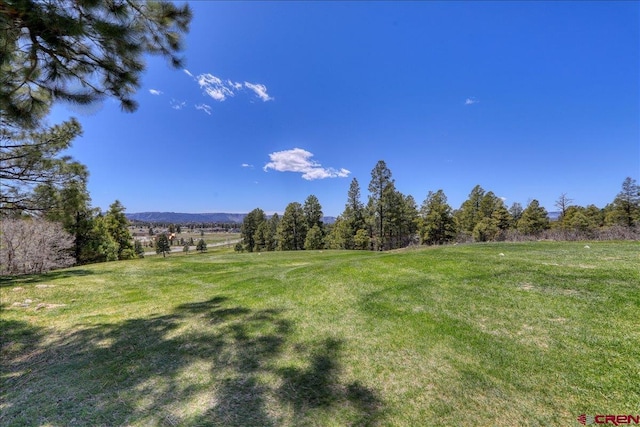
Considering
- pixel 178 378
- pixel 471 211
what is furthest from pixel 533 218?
pixel 178 378

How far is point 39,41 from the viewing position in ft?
12.7

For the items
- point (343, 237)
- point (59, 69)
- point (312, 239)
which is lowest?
point (312, 239)

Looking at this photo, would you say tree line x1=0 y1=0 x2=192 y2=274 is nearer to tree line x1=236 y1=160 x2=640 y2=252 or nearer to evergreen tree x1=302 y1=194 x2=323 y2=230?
tree line x1=236 y1=160 x2=640 y2=252

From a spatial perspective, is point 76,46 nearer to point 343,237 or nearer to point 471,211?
point 343,237

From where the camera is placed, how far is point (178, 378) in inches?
135

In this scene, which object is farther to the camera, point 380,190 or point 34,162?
point 380,190

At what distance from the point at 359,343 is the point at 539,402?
2.21m

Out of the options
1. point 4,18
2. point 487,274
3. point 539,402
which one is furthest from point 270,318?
point 4,18

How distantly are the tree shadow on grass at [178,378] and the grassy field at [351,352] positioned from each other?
0.08 ft

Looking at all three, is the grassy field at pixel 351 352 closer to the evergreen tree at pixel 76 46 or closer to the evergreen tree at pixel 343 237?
the evergreen tree at pixel 76 46

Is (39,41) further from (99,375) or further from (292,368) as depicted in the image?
(292,368)
